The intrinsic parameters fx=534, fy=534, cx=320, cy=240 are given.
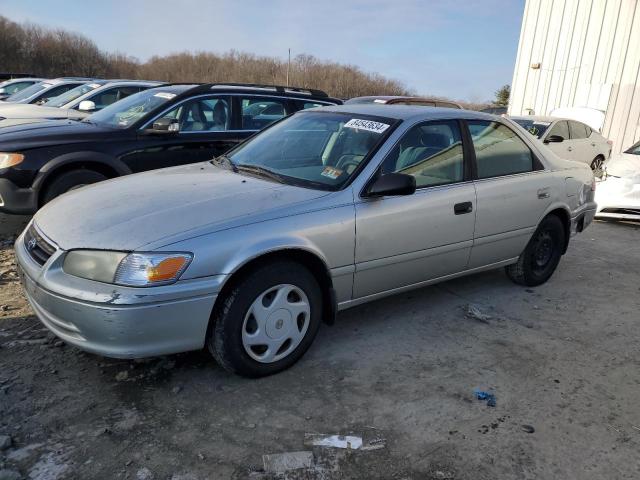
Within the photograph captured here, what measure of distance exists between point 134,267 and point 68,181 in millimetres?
3086

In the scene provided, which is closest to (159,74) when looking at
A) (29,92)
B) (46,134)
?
(29,92)

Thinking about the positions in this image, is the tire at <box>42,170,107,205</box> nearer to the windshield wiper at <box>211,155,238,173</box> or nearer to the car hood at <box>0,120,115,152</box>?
the car hood at <box>0,120,115,152</box>

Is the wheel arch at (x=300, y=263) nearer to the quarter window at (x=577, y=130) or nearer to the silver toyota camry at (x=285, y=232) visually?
the silver toyota camry at (x=285, y=232)

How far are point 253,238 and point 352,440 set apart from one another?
3.74ft

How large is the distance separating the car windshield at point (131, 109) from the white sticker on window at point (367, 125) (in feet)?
9.22

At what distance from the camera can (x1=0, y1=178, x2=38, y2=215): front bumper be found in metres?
4.95

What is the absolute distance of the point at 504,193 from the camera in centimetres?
419

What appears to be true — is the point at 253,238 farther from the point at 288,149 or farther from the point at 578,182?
the point at 578,182

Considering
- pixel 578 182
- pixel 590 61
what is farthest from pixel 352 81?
pixel 578 182

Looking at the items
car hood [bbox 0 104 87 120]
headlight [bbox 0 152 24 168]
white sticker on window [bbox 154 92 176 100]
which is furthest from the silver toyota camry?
car hood [bbox 0 104 87 120]

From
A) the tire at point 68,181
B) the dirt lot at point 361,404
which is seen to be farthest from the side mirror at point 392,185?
the tire at point 68,181

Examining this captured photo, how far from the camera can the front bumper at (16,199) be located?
4.95m

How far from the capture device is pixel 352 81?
170 ft

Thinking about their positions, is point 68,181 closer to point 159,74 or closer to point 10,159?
point 10,159
